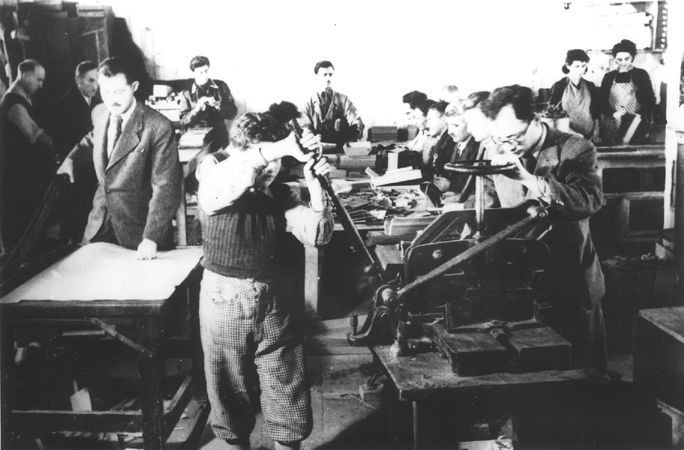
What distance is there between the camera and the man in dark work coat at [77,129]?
103 inches

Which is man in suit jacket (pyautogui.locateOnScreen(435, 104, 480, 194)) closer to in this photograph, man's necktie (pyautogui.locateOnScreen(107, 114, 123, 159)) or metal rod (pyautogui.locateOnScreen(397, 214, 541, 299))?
metal rod (pyautogui.locateOnScreen(397, 214, 541, 299))

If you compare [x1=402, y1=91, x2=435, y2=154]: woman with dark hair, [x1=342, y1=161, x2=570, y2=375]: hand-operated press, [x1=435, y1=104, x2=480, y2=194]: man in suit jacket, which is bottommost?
[x1=342, y1=161, x2=570, y2=375]: hand-operated press

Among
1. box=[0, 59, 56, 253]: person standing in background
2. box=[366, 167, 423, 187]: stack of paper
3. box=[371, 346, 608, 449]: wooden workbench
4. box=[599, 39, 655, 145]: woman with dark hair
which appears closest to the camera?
box=[371, 346, 608, 449]: wooden workbench

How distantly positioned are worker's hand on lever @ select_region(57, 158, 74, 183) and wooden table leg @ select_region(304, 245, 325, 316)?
136 cm

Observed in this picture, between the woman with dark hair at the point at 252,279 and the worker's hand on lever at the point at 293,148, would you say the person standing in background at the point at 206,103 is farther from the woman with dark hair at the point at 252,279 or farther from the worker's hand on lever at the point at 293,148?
the worker's hand on lever at the point at 293,148

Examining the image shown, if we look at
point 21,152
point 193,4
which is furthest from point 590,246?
point 21,152

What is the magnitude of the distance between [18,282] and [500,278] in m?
1.78

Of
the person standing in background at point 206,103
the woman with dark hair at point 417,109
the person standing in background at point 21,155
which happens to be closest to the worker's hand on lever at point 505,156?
the woman with dark hair at point 417,109

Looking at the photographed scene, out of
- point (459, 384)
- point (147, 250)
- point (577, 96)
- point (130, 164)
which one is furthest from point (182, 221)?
point (577, 96)

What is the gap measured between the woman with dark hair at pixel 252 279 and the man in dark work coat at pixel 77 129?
2.51 feet

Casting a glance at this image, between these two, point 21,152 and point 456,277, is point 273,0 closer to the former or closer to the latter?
point 21,152

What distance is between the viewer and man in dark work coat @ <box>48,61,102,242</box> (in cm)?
262

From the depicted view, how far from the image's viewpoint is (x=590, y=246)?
2.68m

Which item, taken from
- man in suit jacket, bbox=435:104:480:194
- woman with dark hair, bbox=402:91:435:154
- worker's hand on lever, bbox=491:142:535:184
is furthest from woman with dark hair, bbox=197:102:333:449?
man in suit jacket, bbox=435:104:480:194
